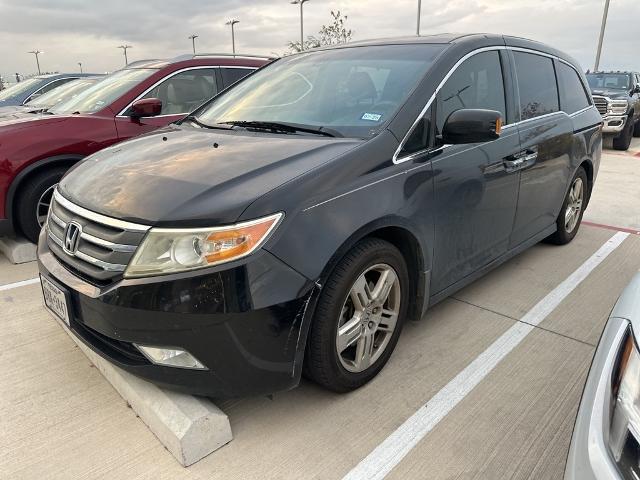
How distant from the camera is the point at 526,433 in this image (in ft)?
7.43

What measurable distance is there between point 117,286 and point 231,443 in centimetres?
85

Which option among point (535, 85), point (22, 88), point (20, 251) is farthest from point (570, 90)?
point (22, 88)

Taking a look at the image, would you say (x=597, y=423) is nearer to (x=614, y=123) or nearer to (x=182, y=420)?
(x=182, y=420)

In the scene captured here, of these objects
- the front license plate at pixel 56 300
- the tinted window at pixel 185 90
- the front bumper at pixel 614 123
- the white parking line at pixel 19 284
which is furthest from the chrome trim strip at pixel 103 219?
the front bumper at pixel 614 123

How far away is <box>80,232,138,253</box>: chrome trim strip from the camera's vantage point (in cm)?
198

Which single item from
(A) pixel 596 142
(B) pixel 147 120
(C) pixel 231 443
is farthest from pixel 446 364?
(B) pixel 147 120

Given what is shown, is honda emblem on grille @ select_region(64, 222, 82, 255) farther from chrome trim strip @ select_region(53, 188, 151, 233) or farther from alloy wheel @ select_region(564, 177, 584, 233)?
alloy wheel @ select_region(564, 177, 584, 233)

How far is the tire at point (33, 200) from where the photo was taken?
13.9 feet

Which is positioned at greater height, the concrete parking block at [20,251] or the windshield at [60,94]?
the windshield at [60,94]

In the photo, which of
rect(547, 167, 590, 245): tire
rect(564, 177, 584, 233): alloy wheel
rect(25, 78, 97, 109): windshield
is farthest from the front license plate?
rect(25, 78, 97, 109): windshield

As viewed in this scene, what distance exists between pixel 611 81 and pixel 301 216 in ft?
48.2

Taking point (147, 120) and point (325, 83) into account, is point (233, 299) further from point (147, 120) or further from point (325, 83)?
point (147, 120)

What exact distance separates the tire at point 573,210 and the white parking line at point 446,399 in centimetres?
84

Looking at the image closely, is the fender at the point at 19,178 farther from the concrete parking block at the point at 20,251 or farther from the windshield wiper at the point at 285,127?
the windshield wiper at the point at 285,127
